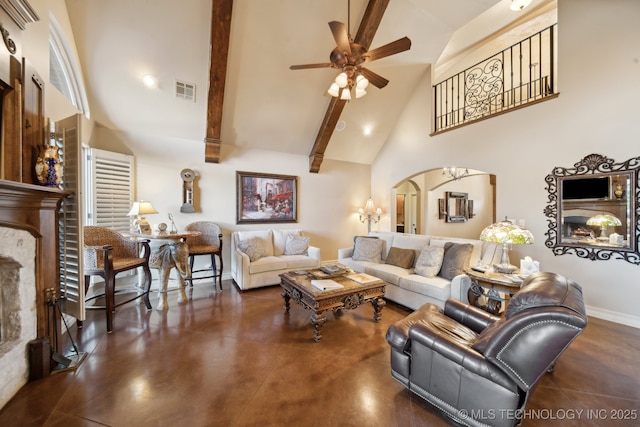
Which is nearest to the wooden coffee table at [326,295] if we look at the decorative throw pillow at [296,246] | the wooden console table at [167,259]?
the wooden console table at [167,259]

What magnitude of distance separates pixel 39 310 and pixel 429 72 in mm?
6395

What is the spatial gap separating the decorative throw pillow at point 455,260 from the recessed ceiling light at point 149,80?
4807mm

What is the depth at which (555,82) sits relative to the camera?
3428 millimetres

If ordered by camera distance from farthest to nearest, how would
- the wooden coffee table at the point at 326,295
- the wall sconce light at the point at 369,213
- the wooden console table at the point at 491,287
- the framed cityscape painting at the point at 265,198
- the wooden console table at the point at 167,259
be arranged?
the wall sconce light at the point at 369,213, the framed cityscape painting at the point at 265,198, the wooden console table at the point at 167,259, the wooden coffee table at the point at 326,295, the wooden console table at the point at 491,287

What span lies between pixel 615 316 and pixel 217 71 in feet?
19.4

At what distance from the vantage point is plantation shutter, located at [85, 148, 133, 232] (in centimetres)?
342

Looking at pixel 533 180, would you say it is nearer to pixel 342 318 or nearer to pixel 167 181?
pixel 342 318

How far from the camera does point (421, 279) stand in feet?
10.2

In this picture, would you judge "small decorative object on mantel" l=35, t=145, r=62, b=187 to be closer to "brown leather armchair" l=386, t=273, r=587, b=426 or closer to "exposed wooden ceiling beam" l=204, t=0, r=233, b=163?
"exposed wooden ceiling beam" l=204, t=0, r=233, b=163

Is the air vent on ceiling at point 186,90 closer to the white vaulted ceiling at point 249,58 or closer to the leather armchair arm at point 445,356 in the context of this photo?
the white vaulted ceiling at point 249,58

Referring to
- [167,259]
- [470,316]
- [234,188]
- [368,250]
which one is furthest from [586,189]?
[167,259]

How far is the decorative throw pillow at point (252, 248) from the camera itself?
412cm

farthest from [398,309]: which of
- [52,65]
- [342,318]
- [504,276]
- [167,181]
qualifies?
[52,65]

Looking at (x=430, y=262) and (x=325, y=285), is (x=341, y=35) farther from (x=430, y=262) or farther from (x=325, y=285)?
(x=430, y=262)
